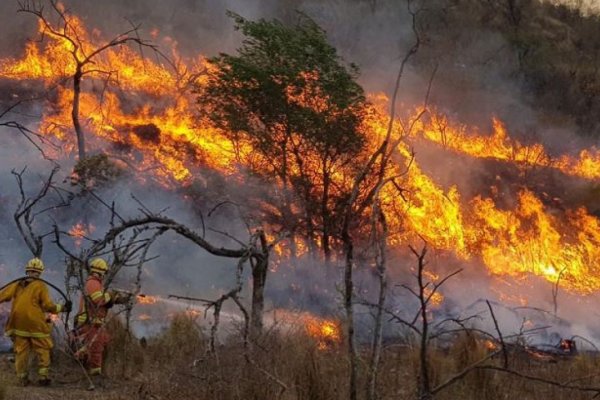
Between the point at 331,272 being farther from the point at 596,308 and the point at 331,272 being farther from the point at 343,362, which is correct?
the point at 343,362

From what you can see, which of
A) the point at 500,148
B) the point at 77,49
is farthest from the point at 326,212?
the point at 500,148

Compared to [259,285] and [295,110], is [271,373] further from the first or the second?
[295,110]

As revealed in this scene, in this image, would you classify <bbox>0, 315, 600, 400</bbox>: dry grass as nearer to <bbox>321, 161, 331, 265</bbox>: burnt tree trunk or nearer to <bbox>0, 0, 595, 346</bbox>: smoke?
<bbox>0, 0, 595, 346</bbox>: smoke

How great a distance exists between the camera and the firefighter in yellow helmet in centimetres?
753

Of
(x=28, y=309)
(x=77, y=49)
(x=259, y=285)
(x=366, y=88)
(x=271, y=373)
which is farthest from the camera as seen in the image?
(x=366, y=88)

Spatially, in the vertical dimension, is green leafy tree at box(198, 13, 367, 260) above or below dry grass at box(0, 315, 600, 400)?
above

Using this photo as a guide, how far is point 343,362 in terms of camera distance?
5.92 m

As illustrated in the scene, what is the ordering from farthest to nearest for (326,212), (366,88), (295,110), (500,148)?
(366,88) → (500,148) → (326,212) → (295,110)

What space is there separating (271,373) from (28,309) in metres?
3.79

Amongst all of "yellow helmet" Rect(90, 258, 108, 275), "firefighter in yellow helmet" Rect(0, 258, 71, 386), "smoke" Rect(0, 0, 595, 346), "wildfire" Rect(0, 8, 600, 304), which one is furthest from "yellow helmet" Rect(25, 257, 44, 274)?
"wildfire" Rect(0, 8, 600, 304)

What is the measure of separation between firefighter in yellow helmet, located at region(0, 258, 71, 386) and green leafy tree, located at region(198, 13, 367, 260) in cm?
863

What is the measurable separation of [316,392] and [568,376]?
11.7 ft

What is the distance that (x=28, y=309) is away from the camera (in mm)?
7527

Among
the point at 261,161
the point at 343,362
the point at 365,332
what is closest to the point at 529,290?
the point at 365,332
